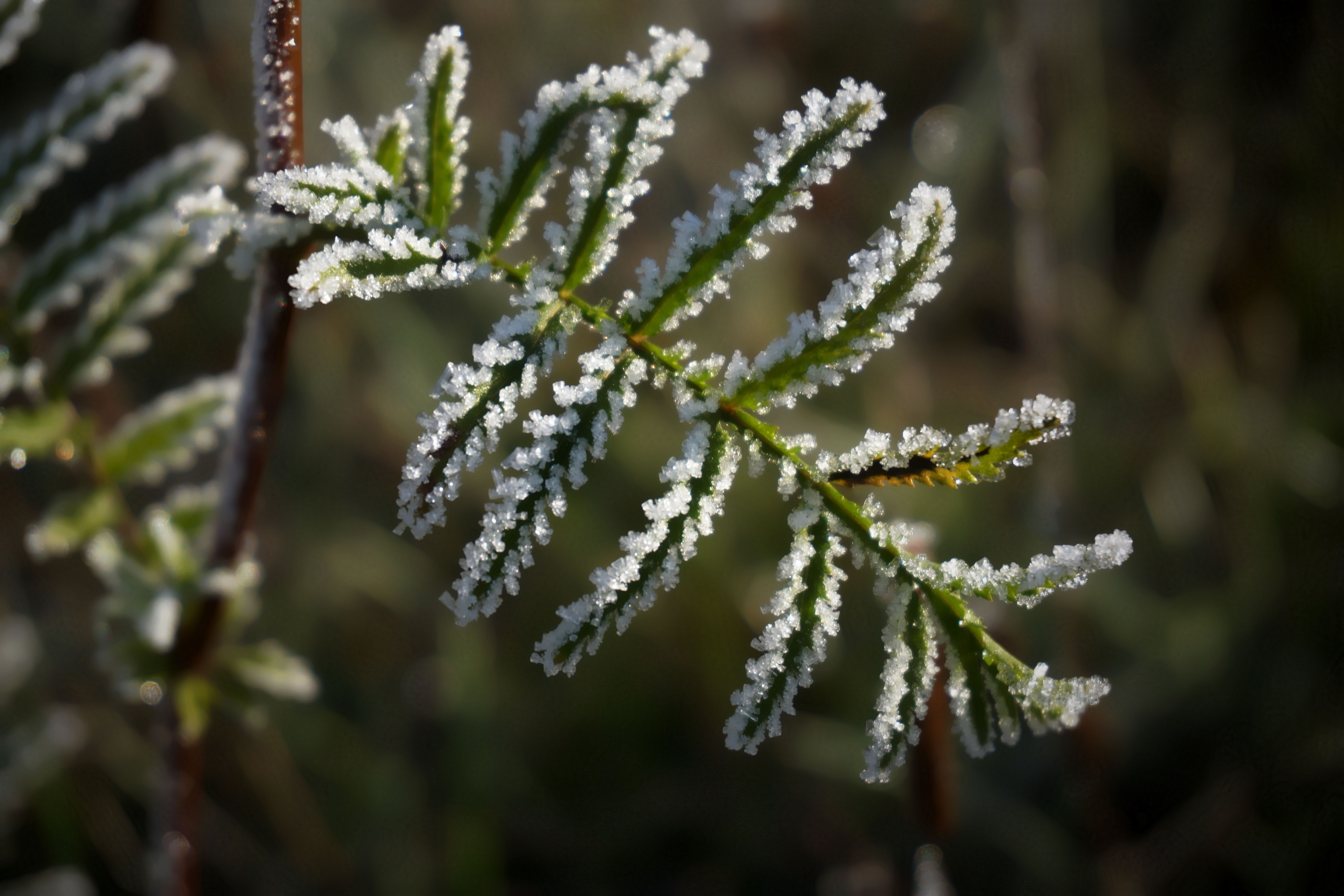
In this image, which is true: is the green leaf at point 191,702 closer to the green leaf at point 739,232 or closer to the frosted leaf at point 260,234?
the frosted leaf at point 260,234

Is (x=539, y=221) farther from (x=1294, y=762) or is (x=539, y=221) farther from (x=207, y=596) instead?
(x=1294, y=762)

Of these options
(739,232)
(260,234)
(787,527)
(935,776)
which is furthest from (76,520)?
(787,527)

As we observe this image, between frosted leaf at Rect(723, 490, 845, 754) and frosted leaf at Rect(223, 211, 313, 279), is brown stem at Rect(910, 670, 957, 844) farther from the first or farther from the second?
frosted leaf at Rect(223, 211, 313, 279)

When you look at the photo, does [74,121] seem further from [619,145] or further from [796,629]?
[796,629]

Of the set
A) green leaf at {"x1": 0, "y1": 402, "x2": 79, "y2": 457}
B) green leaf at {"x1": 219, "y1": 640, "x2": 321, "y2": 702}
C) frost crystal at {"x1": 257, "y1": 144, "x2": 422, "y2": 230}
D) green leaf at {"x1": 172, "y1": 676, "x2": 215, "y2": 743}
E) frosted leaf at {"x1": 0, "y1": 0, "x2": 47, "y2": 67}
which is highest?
frosted leaf at {"x1": 0, "y1": 0, "x2": 47, "y2": 67}

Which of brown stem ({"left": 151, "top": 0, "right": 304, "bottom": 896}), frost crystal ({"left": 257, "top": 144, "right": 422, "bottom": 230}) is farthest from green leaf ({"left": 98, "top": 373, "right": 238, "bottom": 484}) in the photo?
frost crystal ({"left": 257, "top": 144, "right": 422, "bottom": 230})

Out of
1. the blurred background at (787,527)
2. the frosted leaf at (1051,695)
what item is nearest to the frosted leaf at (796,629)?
the frosted leaf at (1051,695)
